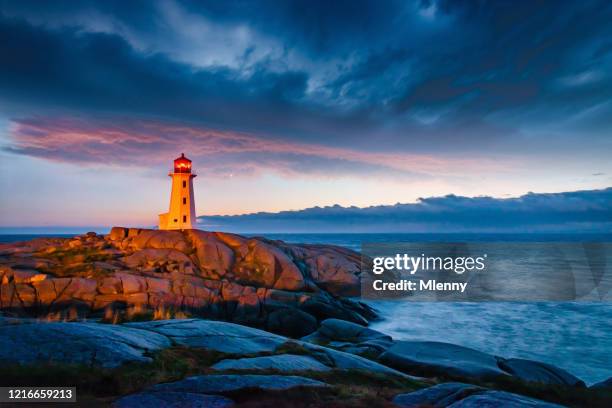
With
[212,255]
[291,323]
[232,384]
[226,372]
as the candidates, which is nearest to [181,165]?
[212,255]

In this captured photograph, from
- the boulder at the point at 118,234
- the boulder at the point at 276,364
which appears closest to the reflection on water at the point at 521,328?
the boulder at the point at 276,364

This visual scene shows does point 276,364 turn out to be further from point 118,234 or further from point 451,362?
point 118,234

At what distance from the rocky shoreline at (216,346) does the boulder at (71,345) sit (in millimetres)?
36

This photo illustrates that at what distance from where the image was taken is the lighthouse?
4772 cm

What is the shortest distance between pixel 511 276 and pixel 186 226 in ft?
165

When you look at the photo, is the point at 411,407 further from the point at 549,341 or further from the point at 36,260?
the point at 36,260

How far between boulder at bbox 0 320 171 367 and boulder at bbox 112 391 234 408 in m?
2.22

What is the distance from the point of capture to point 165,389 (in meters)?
6.28

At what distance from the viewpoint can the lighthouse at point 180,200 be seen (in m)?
47.7

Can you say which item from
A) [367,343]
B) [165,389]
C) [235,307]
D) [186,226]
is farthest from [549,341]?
[186,226]

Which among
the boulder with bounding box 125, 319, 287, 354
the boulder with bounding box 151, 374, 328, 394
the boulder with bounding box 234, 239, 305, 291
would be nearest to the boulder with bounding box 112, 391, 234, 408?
the boulder with bounding box 151, 374, 328, 394

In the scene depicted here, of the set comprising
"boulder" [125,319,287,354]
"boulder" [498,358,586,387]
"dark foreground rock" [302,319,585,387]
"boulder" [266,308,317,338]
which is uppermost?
"boulder" [125,319,287,354]

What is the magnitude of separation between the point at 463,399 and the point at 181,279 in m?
25.7

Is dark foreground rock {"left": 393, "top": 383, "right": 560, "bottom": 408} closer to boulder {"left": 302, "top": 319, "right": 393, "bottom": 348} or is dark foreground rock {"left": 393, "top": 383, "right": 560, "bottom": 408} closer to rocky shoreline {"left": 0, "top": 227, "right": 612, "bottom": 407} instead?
rocky shoreline {"left": 0, "top": 227, "right": 612, "bottom": 407}
